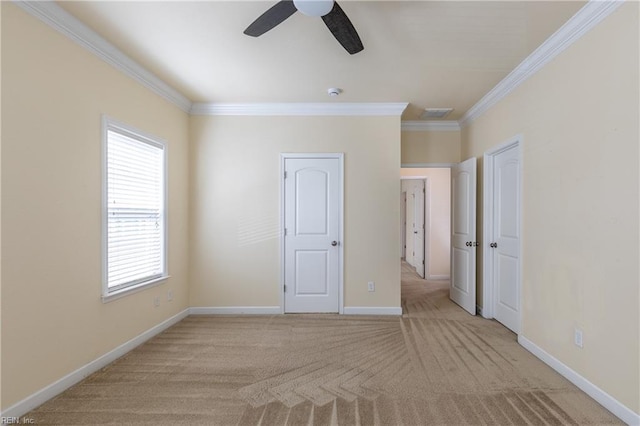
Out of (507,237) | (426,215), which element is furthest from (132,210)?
(426,215)

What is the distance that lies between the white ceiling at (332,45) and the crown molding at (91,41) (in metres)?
0.06

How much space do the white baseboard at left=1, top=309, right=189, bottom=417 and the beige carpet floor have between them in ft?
0.19

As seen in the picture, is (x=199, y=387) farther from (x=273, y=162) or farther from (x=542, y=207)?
(x=542, y=207)

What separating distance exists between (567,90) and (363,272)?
2.69 m

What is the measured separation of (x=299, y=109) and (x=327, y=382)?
3074 millimetres

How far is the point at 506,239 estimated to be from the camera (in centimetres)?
338

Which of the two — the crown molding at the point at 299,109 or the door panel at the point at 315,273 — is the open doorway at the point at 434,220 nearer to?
the crown molding at the point at 299,109

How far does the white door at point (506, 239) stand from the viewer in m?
3.19

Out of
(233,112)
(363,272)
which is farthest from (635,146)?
(233,112)

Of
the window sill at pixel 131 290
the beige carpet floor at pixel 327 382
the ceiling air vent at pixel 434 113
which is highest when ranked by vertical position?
the ceiling air vent at pixel 434 113

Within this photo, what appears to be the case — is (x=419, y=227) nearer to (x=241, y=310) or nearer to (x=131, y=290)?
(x=241, y=310)

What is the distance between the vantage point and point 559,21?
218 centimetres

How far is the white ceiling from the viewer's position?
207 cm

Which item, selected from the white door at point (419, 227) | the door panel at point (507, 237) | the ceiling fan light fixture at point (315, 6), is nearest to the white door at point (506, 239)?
the door panel at point (507, 237)
